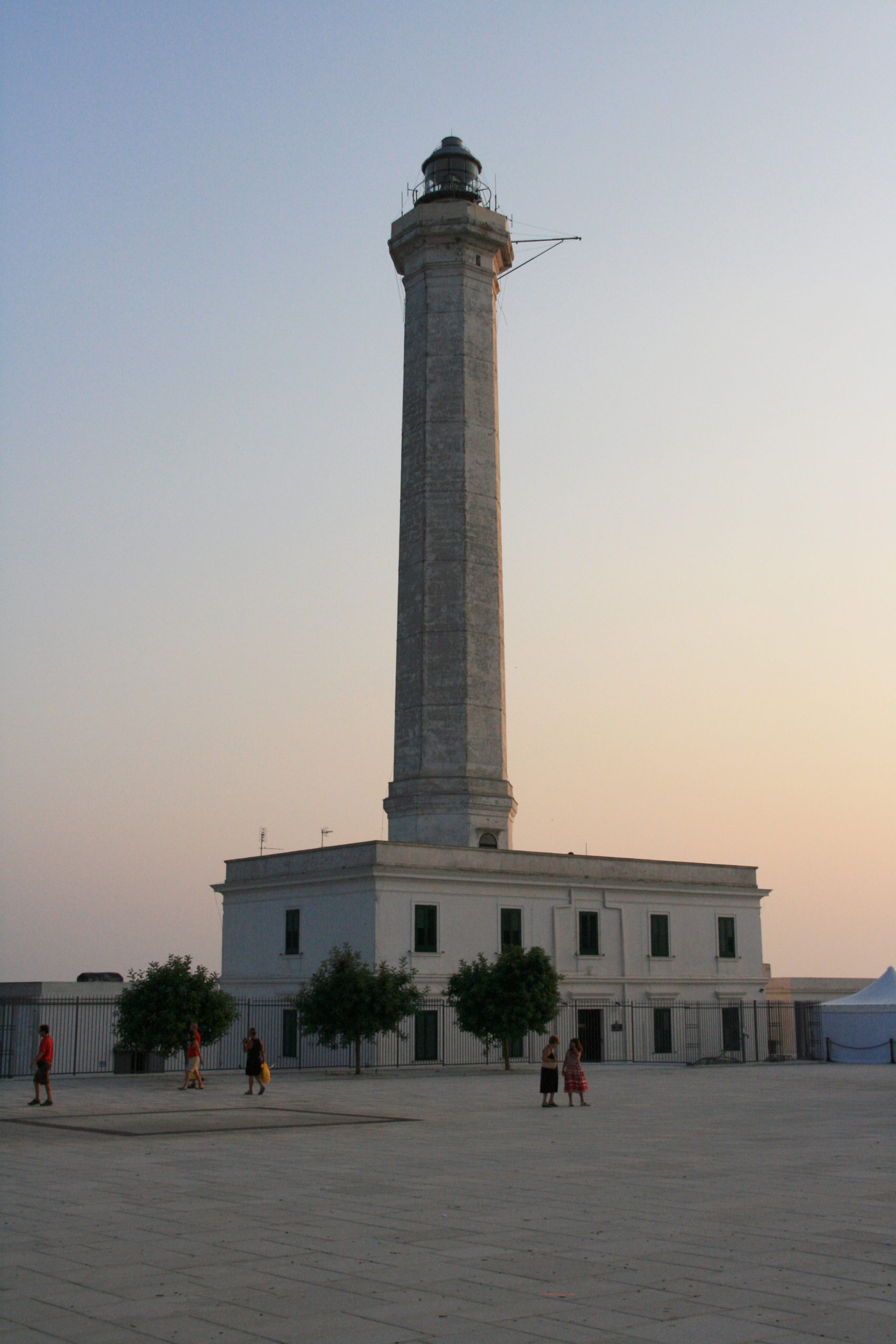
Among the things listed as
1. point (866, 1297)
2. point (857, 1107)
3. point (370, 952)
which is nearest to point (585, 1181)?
point (866, 1297)

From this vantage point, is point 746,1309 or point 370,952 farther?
point 370,952

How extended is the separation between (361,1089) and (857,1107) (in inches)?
413

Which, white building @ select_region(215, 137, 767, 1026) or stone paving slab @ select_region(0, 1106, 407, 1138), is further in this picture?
white building @ select_region(215, 137, 767, 1026)

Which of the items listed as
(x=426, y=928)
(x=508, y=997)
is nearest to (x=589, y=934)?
(x=426, y=928)

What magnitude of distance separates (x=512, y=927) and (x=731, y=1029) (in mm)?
9679

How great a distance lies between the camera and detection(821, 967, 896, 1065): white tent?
4319cm

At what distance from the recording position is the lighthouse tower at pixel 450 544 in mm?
43594

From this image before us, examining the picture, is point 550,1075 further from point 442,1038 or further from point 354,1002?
point 442,1038

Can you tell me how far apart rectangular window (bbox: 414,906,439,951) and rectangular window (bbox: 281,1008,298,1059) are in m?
4.17

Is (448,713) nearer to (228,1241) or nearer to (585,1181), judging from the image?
(585,1181)

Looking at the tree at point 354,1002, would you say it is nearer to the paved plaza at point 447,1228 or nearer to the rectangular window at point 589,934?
the rectangular window at point 589,934

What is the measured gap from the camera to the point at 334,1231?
10.6 m

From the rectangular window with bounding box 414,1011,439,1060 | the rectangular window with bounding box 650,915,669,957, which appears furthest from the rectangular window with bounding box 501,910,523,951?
the rectangular window with bounding box 650,915,669,957

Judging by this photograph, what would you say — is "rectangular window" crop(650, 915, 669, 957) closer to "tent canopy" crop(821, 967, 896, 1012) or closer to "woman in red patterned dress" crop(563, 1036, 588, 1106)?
"tent canopy" crop(821, 967, 896, 1012)
